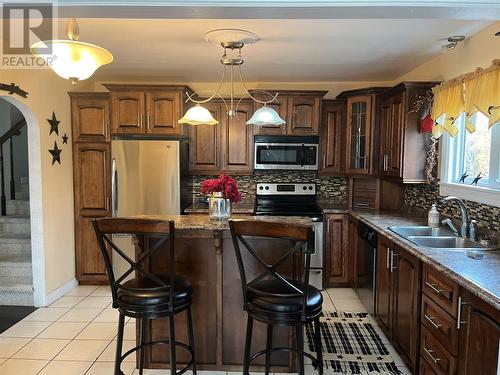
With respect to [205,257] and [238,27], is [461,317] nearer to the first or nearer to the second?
[205,257]

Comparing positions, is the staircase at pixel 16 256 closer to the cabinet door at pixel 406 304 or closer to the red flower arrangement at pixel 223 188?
the red flower arrangement at pixel 223 188

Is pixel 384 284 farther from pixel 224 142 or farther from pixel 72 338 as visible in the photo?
pixel 72 338

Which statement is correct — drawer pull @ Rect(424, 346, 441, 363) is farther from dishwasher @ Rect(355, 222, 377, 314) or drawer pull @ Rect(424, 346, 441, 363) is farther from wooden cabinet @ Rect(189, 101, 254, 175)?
wooden cabinet @ Rect(189, 101, 254, 175)

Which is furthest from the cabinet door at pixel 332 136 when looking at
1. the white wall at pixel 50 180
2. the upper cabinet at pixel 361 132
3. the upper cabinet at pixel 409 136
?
the white wall at pixel 50 180

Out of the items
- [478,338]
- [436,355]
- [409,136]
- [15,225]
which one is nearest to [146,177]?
[15,225]

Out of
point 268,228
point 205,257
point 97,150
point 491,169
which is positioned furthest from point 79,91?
point 491,169

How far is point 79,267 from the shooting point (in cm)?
426

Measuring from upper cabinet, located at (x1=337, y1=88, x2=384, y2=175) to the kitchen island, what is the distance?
193cm

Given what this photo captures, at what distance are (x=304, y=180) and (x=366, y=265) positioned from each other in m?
1.55

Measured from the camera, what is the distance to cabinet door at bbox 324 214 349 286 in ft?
13.8

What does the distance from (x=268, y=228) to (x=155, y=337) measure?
134 centimetres

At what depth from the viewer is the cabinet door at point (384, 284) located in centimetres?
288

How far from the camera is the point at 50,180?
3.74m

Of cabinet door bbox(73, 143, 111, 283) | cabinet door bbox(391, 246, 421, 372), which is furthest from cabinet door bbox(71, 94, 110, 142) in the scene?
cabinet door bbox(391, 246, 421, 372)
